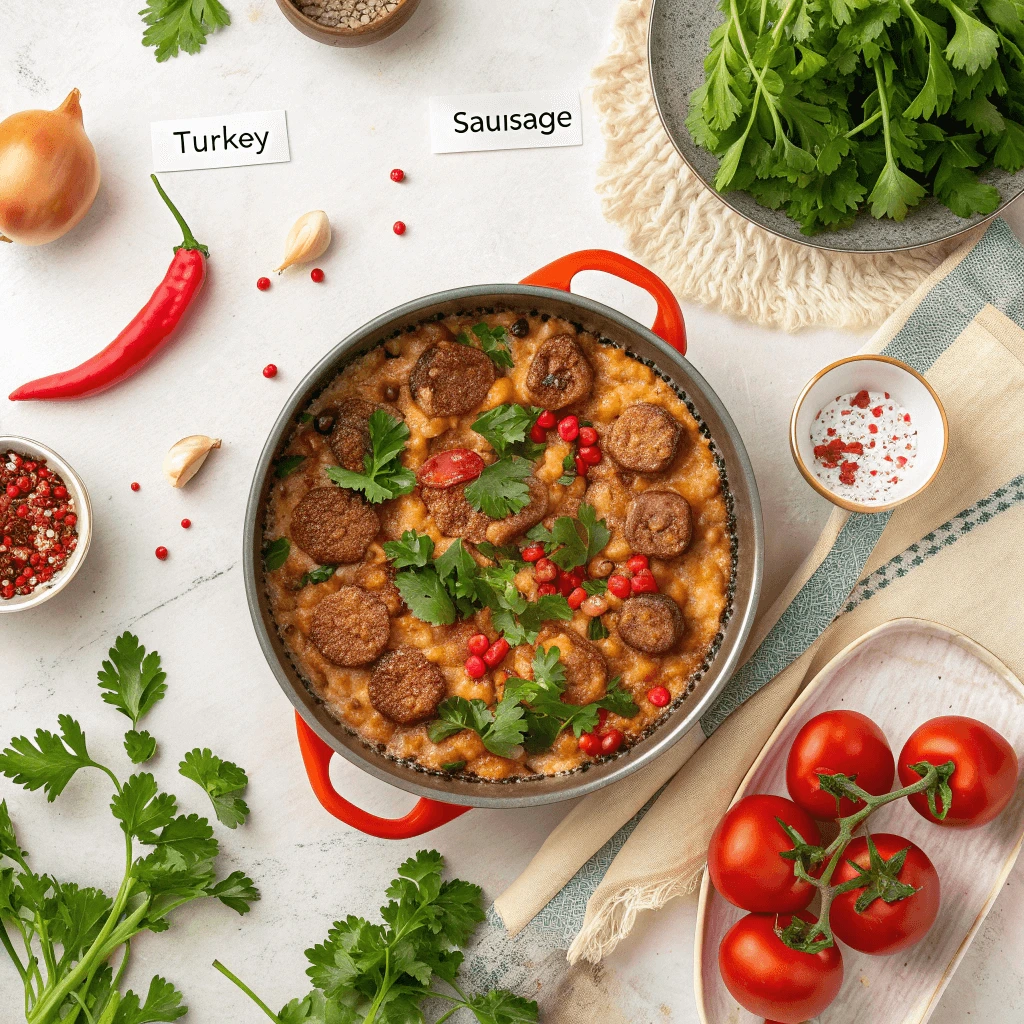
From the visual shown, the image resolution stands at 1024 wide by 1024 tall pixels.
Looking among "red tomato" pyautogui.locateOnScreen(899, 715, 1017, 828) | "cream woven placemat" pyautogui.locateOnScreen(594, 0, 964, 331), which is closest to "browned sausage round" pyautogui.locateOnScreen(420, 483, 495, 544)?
"cream woven placemat" pyautogui.locateOnScreen(594, 0, 964, 331)

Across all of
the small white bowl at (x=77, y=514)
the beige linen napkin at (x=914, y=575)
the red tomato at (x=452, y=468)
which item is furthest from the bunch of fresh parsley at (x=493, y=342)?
the small white bowl at (x=77, y=514)

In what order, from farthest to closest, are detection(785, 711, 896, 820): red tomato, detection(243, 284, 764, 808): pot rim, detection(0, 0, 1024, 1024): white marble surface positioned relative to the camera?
detection(0, 0, 1024, 1024): white marble surface, detection(785, 711, 896, 820): red tomato, detection(243, 284, 764, 808): pot rim

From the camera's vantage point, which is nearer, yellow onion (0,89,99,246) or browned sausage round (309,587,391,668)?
browned sausage round (309,587,391,668)

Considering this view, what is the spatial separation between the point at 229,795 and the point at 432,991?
36.7 inches

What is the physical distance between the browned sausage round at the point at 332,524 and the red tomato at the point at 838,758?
56.7 inches

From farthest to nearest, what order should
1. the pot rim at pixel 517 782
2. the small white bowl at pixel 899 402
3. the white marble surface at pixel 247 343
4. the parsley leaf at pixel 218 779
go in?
the white marble surface at pixel 247 343 < the parsley leaf at pixel 218 779 < the small white bowl at pixel 899 402 < the pot rim at pixel 517 782

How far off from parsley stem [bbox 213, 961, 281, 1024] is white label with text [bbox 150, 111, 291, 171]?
2.65 meters

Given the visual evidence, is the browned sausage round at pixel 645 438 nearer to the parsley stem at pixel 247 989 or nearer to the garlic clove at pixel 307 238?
the garlic clove at pixel 307 238

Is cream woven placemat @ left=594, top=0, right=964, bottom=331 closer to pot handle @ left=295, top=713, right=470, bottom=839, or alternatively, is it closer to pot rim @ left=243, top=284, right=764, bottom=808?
pot rim @ left=243, top=284, right=764, bottom=808

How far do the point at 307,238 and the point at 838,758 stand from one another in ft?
7.57

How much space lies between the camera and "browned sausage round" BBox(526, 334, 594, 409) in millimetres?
2791

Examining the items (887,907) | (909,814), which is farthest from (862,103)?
(887,907)

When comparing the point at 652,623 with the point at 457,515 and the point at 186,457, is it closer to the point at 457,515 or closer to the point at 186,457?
the point at 457,515

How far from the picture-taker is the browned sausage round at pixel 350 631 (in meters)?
2.76
